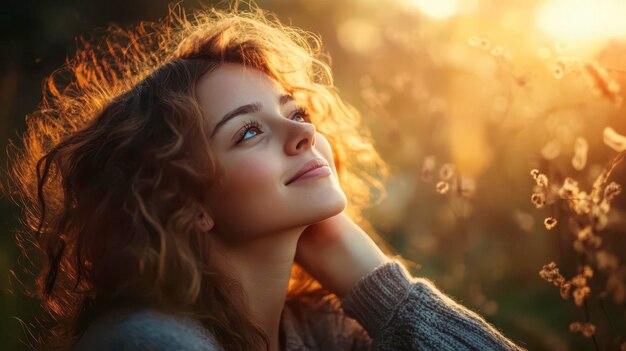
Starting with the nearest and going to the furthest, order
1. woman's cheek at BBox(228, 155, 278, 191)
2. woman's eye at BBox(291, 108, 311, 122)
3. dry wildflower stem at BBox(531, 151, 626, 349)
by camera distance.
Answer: dry wildflower stem at BBox(531, 151, 626, 349)
woman's cheek at BBox(228, 155, 278, 191)
woman's eye at BBox(291, 108, 311, 122)

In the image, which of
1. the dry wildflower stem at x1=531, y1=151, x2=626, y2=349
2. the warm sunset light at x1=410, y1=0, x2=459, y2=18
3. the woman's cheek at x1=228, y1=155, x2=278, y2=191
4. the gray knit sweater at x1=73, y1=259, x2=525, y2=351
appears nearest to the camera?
the gray knit sweater at x1=73, y1=259, x2=525, y2=351

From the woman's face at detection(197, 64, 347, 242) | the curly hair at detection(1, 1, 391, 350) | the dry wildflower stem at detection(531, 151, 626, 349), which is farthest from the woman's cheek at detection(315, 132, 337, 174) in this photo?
the dry wildflower stem at detection(531, 151, 626, 349)

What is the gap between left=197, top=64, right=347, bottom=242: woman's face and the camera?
5.19 feet

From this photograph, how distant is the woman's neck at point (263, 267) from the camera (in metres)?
1.68

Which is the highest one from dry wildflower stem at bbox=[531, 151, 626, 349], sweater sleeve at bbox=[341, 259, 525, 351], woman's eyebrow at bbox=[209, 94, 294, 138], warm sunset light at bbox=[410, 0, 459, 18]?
warm sunset light at bbox=[410, 0, 459, 18]

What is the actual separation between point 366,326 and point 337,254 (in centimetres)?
24

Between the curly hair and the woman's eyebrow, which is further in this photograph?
the woman's eyebrow

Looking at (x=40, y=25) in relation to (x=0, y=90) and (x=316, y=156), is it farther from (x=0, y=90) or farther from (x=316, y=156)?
(x=316, y=156)

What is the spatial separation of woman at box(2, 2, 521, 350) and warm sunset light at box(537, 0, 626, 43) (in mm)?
876

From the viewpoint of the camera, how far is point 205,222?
1609mm

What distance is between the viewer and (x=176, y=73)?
1.75 metres

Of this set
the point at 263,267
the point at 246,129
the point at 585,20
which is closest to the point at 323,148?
the point at 246,129

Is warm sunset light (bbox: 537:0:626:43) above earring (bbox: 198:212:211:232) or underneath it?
above

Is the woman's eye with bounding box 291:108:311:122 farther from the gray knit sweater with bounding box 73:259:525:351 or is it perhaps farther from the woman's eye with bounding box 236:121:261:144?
the gray knit sweater with bounding box 73:259:525:351
